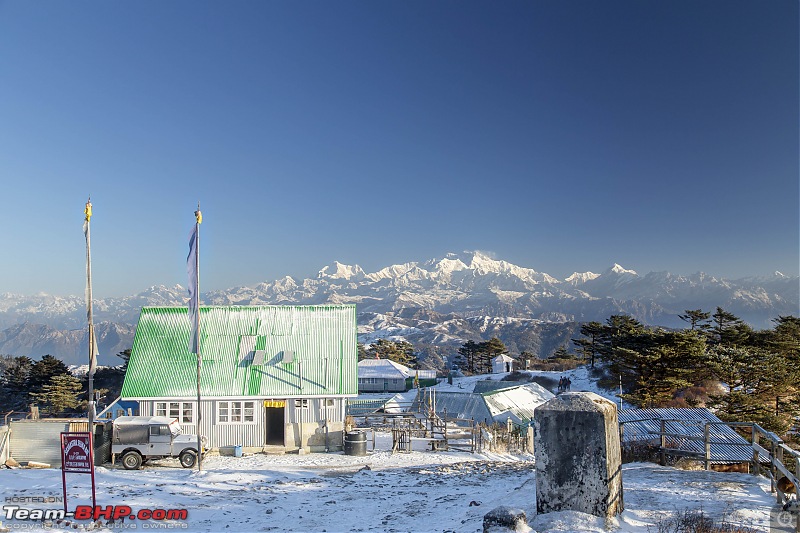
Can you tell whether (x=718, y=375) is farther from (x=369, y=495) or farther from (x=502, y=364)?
(x=502, y=364)

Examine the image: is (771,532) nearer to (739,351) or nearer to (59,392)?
(739,351)

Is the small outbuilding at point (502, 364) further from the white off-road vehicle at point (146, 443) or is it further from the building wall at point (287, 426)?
the white off-road vehicle at point (146, 443)

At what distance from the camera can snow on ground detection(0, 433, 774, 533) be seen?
12.0 m

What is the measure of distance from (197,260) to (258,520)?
1202cm

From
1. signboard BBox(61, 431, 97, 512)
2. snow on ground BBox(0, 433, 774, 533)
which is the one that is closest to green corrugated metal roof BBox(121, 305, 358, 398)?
snow on ground BBox(0, 433, 774, 533)

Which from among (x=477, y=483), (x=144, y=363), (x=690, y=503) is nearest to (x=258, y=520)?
(x=477, y=483)

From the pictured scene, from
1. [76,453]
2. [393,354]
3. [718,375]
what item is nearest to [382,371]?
[393,354]

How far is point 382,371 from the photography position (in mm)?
92438

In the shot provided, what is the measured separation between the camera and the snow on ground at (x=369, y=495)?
1197 cm

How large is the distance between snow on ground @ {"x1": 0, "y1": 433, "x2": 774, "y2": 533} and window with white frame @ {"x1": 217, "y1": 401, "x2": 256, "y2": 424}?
5.22 meters

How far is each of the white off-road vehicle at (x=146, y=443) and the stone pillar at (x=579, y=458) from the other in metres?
17.0

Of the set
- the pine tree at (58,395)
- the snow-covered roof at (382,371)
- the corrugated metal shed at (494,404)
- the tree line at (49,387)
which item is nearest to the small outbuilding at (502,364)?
the snow-covered roof at (382,371)

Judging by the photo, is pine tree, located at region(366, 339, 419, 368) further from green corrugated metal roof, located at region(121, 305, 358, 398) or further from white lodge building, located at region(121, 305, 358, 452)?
white lodge building, located at region(121, 305, 358, 452)

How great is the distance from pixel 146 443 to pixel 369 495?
11.0m
